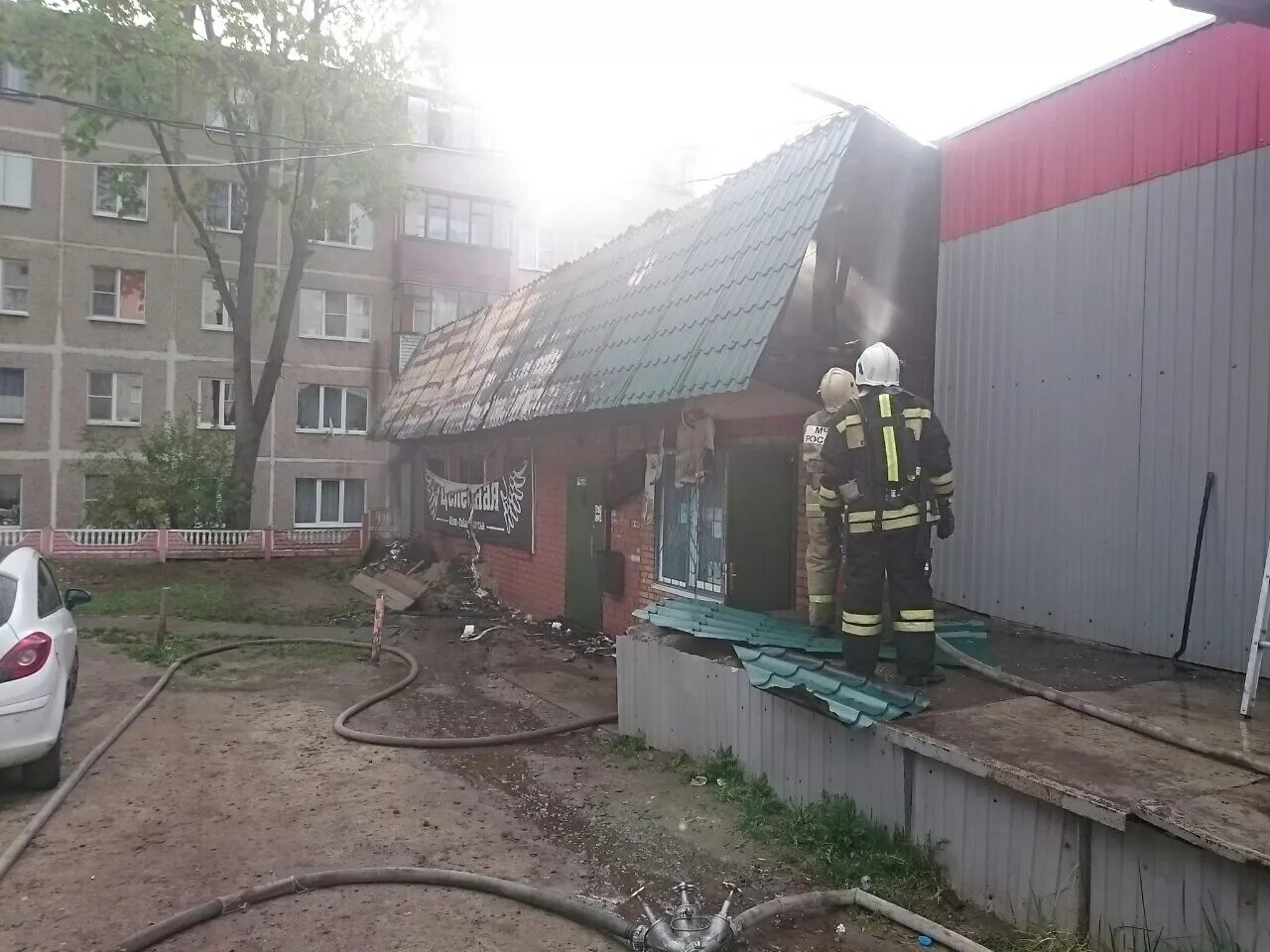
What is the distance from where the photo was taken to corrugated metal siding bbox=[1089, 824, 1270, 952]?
290 cm

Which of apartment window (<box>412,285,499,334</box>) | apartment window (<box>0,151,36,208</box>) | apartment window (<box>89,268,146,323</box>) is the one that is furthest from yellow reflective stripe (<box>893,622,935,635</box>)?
apartment window (<box>0,151,36,208</box>)

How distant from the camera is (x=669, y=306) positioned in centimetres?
841

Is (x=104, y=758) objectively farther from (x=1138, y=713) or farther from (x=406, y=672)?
(x=1138, y=713)

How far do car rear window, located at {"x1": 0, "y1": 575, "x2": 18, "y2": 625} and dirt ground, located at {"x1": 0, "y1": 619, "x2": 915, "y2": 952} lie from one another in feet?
3.73

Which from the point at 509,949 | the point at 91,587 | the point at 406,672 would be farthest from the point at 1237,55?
the point at 91,587

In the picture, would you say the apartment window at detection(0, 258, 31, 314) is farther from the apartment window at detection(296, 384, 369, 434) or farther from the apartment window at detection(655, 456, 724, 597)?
the apartment window at detection(655, 456, 724, 597)

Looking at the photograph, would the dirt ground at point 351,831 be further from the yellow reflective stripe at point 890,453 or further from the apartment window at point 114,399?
the apartment window at point 114,399

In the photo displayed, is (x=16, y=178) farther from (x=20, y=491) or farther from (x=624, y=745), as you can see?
(x=624, y=745)

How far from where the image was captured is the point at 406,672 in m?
9.12

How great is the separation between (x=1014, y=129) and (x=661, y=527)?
4876mm

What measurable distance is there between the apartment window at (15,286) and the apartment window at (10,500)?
4340 mm

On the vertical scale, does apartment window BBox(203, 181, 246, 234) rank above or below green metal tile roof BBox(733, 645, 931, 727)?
above

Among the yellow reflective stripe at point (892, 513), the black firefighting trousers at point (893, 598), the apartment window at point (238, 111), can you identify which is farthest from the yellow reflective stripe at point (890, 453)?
the apartment window at point (238, 111)

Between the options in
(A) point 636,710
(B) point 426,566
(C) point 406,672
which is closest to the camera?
(A) point 636,710
